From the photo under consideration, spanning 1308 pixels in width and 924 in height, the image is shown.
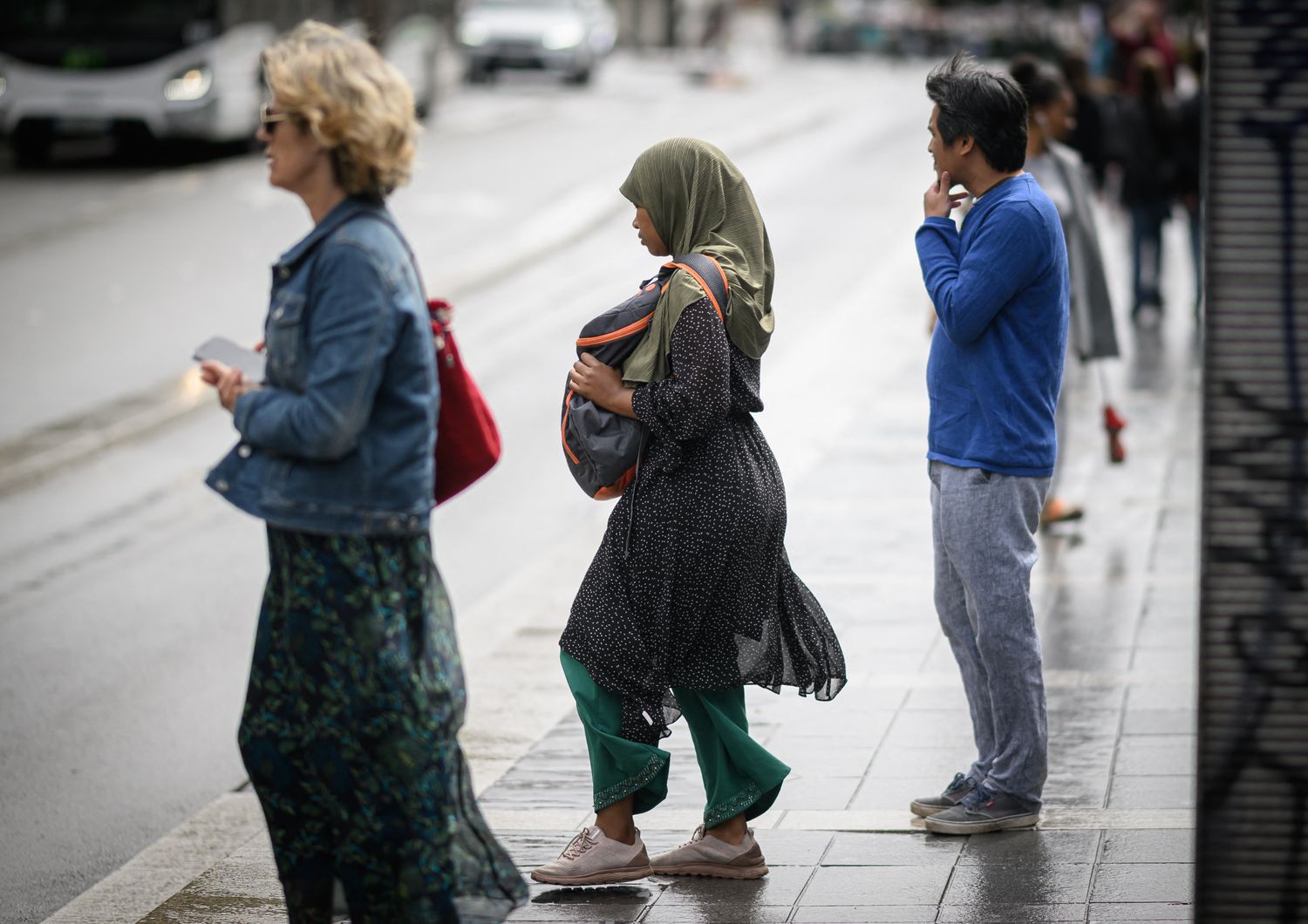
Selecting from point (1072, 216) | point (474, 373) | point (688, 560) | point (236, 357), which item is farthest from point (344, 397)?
point (474, 373)

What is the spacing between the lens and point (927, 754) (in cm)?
566

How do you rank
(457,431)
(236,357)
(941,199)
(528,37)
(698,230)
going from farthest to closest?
(528,37) < (941,199) < (698,230) < (457,431) < (236,357)

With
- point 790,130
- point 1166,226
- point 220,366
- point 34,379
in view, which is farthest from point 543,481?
point 790,130

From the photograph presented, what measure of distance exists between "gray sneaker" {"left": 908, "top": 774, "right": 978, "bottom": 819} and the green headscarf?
4.32 ft

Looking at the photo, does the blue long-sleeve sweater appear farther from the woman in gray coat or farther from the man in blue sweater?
the woman in gray coat

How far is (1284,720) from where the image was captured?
313cm

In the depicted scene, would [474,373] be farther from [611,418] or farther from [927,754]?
[611,418]

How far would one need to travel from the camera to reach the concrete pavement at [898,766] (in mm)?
4504

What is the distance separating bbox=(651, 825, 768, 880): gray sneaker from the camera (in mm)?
4656

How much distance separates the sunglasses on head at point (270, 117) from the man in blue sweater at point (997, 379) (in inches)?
67.7

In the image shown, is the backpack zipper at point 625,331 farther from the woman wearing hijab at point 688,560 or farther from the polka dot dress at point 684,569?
the polka dot dress at point 684,569

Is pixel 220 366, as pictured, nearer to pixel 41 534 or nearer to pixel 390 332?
pixel 390 332

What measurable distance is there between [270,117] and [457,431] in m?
0.73

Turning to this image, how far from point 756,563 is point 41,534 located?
5783mm
